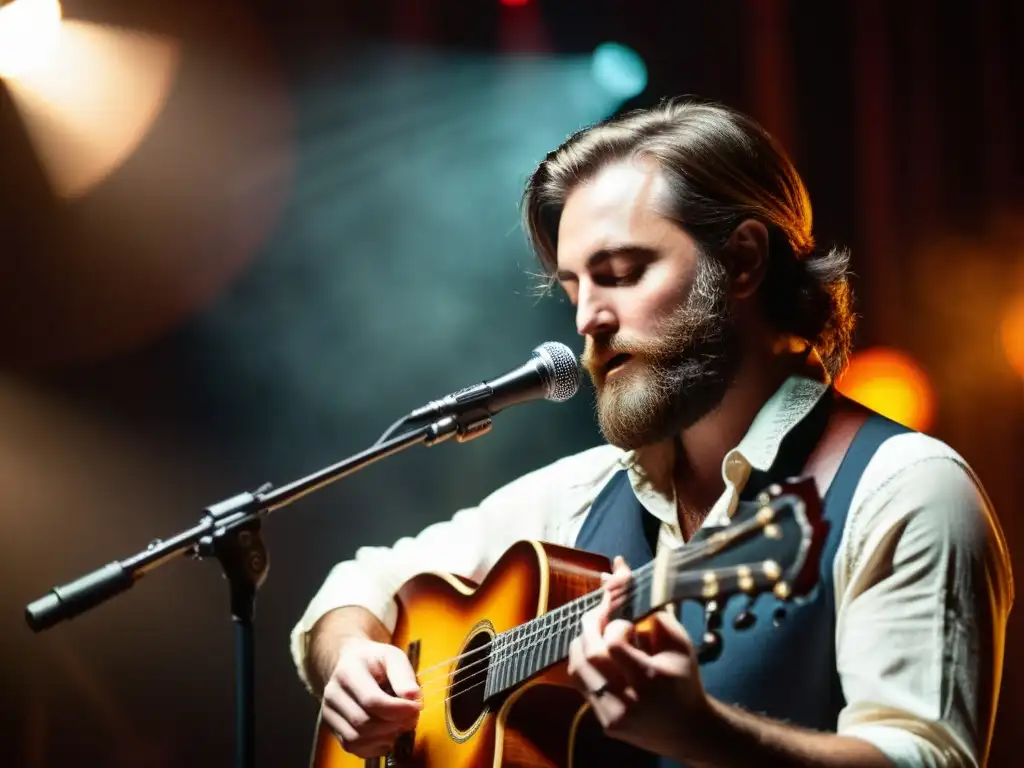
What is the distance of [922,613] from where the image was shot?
1.63m

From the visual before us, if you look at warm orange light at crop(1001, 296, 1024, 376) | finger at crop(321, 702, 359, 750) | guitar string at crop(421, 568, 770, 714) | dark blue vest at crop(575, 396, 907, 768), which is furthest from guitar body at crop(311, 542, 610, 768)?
warm orange light at crop(1001, 296, 1024, 376)

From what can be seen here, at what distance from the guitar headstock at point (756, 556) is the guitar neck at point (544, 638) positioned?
0.04 meters

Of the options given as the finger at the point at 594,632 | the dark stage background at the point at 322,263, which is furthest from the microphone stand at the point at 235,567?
the dark stage background at the point at 322,263

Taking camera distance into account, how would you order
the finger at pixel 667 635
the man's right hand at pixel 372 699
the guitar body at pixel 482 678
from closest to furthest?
the finger at pixel 667 635 < the guitar body at pixel 482 678 < the man's right hand at pixel 372 699

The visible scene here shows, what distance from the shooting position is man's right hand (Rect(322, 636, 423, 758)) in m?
2.11

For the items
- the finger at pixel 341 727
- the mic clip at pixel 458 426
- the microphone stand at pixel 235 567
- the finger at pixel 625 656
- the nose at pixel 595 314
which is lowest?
the finger at pixel 341 727

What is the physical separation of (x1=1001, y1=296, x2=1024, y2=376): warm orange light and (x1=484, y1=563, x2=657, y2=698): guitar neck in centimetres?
266

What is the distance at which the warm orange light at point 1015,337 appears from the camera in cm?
368

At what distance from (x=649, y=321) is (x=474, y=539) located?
0.93 m

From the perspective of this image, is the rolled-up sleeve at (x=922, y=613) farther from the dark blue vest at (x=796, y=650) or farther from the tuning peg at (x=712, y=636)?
the tuning peg at (x=712, y=636)

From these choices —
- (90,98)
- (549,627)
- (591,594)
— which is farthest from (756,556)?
(90,98)

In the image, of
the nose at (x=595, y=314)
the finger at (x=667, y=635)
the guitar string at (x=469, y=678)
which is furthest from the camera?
the nose at (x=595, y=314)

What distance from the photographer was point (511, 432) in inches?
155

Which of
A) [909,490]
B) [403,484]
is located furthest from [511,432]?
[909,490]
